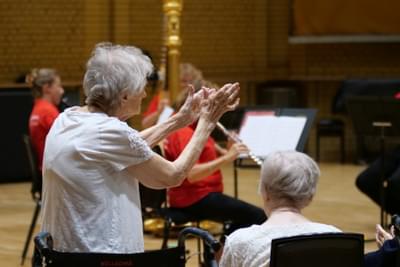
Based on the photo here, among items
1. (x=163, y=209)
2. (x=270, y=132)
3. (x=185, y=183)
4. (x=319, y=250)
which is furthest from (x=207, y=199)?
(x=319, y=250)

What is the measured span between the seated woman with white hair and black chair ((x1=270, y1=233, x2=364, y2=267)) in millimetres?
126

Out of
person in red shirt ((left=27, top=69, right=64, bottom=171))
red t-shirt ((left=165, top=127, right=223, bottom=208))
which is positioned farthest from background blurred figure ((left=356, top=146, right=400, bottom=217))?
person in red shirt ((left=27, top=69, right=64, bottom=171))

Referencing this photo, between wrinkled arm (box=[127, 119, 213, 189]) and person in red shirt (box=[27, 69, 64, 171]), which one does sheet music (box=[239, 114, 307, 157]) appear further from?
wrinkled arm (box=[127, 119, 213, 189])

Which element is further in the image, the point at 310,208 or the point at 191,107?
the point at 310,208

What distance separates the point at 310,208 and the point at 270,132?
101 inches

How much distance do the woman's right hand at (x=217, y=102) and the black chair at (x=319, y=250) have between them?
698mm

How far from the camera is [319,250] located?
2.85 meters

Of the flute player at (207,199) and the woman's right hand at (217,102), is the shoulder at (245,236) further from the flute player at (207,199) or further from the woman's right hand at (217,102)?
the flute player at (207,199)

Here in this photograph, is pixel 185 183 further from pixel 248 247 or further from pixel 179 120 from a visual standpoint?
→ pixel 248 247

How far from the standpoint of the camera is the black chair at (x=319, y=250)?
2811 millimetres

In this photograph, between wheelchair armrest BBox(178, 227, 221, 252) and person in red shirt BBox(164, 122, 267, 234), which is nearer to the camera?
wheelchair armrest BBox(178, 227, 221, 252)

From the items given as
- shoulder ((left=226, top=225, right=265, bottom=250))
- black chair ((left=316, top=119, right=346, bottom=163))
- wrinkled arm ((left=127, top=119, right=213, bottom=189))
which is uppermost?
wrinkled arm ((left=127, top=119, right=213, bottom=189))

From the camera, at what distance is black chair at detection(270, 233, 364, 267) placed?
2.81 meters

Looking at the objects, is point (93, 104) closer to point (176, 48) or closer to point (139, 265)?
point (139, 265)
